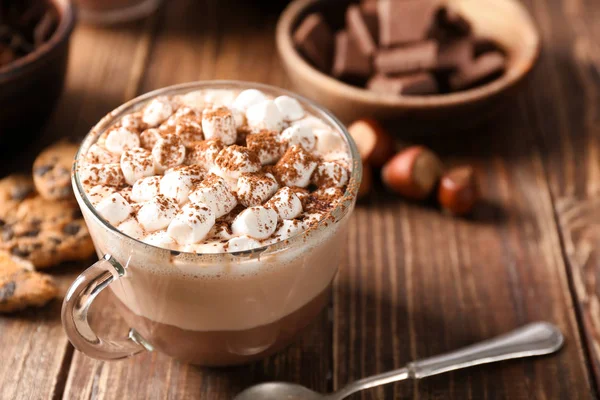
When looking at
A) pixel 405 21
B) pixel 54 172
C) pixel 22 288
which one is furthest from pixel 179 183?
pixel 405 21

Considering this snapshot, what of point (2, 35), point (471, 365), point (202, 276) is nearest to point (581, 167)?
point (471, 365)

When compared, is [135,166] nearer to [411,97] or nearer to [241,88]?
[241,88]

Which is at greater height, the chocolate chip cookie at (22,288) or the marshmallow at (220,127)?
the marshmallow at (220,127)

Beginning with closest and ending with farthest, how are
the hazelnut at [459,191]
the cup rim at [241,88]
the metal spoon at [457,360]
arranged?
1. the cup rim at [241,88]
2. the metal spoon at [457,360]
3. the hazelnut at [459,191]

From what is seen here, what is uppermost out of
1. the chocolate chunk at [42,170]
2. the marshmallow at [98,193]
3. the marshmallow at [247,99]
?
the marshmallow at [247,99]

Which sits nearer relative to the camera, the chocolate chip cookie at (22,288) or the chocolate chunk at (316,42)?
the chocolate chip cookie at (22,288)

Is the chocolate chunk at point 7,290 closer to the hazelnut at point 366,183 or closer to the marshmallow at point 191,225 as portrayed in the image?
the marshmallow at point 191,225

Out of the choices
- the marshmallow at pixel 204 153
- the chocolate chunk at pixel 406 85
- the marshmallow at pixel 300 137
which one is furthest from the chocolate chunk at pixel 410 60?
A: the marshmallow at pixel 204 153

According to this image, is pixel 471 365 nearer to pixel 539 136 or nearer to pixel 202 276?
pixel 202 276
